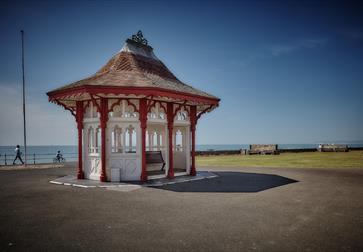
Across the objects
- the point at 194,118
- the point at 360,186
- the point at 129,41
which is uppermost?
the point at 129,41

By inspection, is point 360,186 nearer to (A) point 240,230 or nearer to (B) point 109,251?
(A) point 240,230

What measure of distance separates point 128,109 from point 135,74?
7.13ft

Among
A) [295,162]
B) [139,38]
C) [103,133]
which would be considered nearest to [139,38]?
[139,38]

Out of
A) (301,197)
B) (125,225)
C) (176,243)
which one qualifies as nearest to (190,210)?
(125,225)

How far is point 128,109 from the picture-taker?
14.4m

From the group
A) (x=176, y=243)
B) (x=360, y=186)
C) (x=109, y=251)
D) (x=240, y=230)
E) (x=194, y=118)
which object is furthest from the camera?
(x=194, y=118)

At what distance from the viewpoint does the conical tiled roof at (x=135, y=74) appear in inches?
463

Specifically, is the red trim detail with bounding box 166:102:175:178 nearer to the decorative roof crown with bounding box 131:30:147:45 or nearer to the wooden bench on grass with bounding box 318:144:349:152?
the decorative roof crown with bounding box 131:30:147:45

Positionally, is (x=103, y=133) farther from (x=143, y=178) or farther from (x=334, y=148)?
(x=334, y=148)

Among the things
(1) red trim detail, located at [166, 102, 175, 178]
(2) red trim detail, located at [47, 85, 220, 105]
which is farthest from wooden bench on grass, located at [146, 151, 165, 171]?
(2) red trim detail, located at [47, 85, 220, 105]

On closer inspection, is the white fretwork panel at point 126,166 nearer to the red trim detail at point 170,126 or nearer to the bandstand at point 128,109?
the bandstand at point 128,109

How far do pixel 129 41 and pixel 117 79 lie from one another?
4.04 m

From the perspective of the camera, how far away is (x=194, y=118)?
15102mm

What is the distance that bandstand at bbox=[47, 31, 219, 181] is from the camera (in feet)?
38.9
